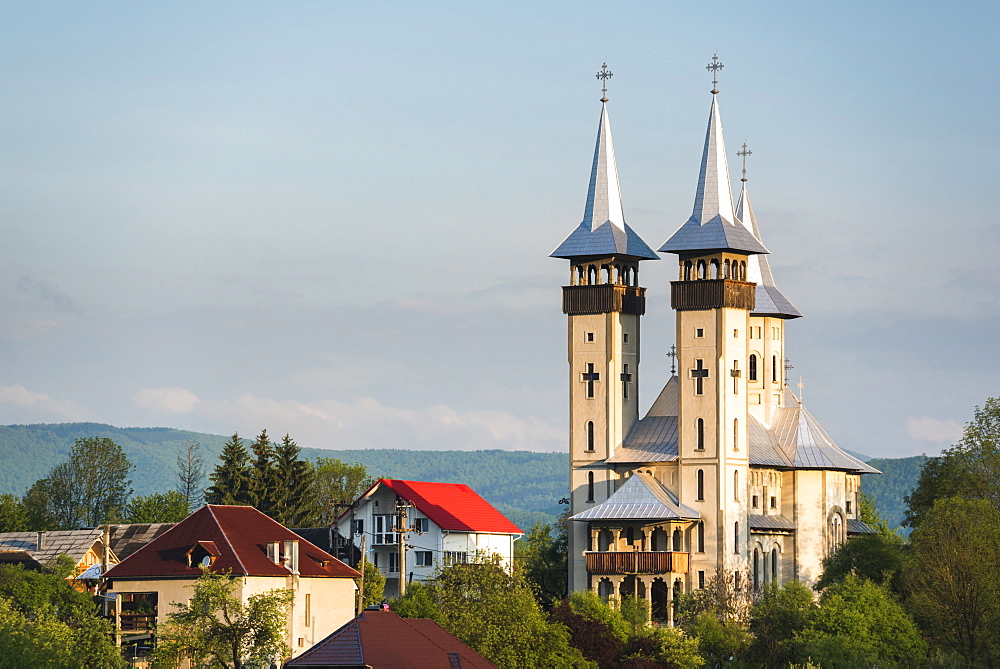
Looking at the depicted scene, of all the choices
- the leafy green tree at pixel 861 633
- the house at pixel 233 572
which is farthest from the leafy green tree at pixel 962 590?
the house at pixel 233 572

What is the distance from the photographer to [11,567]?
84.4 metres

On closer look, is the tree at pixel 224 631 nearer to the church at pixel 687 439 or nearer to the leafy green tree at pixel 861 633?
the leafy green tree at pixel 861 633

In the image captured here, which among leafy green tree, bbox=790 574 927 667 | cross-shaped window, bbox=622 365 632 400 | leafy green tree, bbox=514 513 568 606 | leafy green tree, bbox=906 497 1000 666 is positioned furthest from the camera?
leafy green tree, bbox=514 513 568 606

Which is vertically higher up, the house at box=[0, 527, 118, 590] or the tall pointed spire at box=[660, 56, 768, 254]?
the tall pointed spire at box=[660, 56, 768, 254]

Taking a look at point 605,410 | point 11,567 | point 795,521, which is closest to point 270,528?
point 11,567

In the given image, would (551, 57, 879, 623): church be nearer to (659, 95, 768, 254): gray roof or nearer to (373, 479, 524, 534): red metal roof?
(659, 95, 768, 254): gray roof

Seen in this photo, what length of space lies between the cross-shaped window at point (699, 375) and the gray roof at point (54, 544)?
3180 centimetres

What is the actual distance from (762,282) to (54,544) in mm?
40323

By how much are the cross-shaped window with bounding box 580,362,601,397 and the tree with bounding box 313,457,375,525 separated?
40.4m

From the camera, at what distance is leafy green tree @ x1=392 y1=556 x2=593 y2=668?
65.9 meters

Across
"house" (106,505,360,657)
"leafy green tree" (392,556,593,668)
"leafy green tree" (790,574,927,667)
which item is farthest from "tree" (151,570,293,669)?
"leafy green tree" (790,574,927,667)

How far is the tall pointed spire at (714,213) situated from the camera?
89125mm

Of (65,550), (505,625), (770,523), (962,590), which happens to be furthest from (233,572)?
(962,590)

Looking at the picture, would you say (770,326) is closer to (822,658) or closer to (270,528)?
(270,528)
